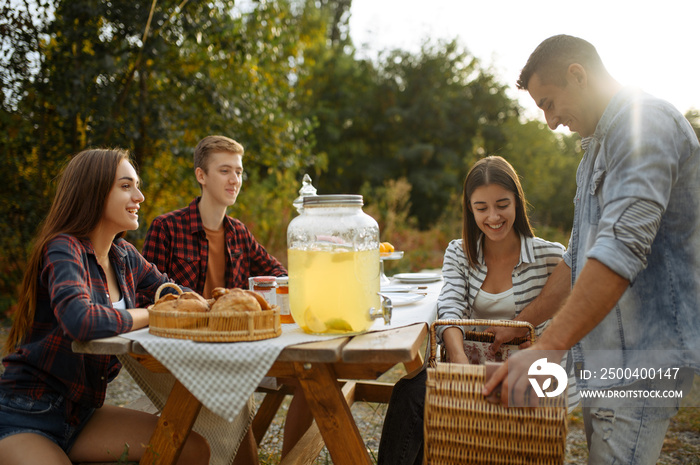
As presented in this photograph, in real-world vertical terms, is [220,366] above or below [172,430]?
above

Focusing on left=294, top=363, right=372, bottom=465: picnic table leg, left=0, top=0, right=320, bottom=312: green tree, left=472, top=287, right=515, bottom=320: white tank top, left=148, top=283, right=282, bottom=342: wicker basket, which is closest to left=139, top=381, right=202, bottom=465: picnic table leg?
left=148, top=283, right=282, bottom=342: wicker basket

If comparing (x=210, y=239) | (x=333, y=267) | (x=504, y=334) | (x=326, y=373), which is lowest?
(x=504, y=334)

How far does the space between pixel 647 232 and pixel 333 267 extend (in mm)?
884

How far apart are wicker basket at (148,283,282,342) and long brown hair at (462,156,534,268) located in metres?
1.30

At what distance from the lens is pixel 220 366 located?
5.19 ft

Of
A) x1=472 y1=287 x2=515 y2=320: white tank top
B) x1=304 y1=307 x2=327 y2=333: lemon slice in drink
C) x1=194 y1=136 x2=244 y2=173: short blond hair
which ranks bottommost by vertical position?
x1=472 y1=287 x2=515 y2=320: white tank top

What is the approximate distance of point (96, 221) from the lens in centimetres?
211

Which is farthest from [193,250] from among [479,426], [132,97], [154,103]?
[132,97]

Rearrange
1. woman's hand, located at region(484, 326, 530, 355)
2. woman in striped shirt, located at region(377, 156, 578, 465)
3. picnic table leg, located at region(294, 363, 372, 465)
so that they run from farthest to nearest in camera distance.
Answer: woman in striped shirt, located at region(377, 156, 578, 465) → woman's hand, located at region(484, 326, 530, 355) → picnic table leg, located at region(294, 363, 372, 465)

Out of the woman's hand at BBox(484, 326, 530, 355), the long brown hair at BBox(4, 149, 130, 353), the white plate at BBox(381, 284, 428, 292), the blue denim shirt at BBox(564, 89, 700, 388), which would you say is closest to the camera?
the blue denim shirt at BBox(564, 89, 700, 388)

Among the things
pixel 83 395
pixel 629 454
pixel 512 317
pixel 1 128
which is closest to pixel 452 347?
pixel 512 317

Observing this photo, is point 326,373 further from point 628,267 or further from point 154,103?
point 154,103

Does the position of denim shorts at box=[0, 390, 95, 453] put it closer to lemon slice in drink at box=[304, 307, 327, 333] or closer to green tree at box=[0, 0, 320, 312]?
lemon slice in drink at box=[304, 307, 327, 333]

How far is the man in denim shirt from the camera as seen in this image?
1.51 meters
